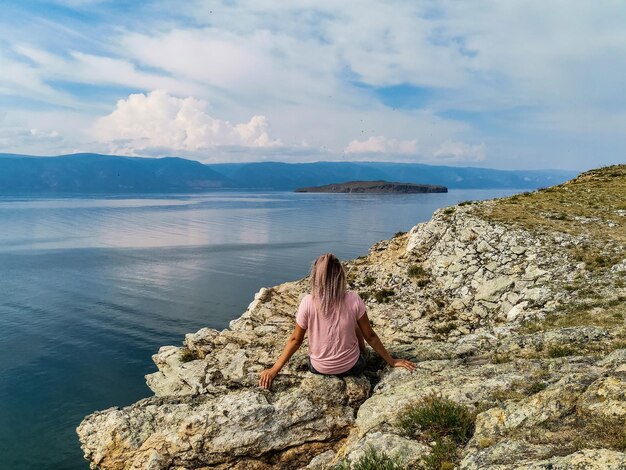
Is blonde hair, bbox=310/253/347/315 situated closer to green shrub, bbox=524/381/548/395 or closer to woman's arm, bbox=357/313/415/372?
woman's arm, bbox=357/313/415/372

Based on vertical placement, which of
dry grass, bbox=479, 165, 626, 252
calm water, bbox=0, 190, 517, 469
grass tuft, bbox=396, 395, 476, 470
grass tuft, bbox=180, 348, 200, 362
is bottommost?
calm water, bbox=0, 190, 517, 469

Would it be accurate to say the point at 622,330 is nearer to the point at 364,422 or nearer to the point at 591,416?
the point at 591,416

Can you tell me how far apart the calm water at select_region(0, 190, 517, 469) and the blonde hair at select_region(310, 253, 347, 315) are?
19.8m

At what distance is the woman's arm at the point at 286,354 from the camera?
10953 millimetres

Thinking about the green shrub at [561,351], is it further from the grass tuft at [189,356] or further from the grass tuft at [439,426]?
the grass tuft at [189,356]

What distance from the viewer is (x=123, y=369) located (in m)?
33.8

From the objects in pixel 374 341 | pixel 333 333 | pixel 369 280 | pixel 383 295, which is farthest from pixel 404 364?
pixel 369 280

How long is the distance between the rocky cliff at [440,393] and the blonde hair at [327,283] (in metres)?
2.30

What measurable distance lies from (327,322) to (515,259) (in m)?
18.6

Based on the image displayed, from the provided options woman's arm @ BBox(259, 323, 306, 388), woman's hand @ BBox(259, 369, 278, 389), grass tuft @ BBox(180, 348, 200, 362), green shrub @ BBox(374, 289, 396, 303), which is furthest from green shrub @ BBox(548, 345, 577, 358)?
green shrub @ BBox(374, 289, 396, 303)

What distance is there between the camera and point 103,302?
52125mm

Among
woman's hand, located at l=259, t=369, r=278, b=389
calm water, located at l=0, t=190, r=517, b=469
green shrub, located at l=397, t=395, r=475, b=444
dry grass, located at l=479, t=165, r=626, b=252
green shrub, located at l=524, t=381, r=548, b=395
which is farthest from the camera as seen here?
calm water, located at l=0, t=190, r=517, b=469

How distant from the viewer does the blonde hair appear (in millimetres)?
10203

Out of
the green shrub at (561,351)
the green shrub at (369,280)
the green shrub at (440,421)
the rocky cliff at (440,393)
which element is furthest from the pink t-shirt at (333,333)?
the green shrub at (369,280)
